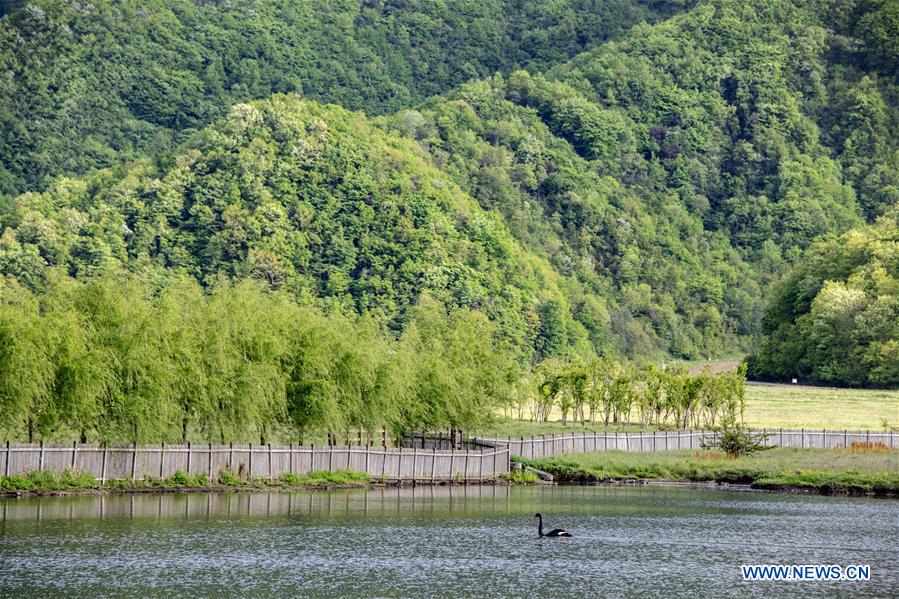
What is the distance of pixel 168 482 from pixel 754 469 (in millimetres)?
34099

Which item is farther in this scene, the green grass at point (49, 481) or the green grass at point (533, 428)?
the green grass at point (533, 428)

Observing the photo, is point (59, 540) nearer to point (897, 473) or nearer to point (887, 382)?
point (897, 473)

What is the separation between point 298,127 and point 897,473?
391ft

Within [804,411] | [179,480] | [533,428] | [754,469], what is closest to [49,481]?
[179,480]

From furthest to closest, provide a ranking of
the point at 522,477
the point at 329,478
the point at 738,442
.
A: the point at 738,442 → the point at 522,477 → the point at 329,478

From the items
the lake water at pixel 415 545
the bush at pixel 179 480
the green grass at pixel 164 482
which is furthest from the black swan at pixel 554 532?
the bush at pixel 179 480

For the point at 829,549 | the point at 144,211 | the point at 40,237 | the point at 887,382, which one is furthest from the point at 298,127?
the point at 829,549

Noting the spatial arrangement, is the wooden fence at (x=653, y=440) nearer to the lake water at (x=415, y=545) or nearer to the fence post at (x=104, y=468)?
the lake water at (x=415, y=545)

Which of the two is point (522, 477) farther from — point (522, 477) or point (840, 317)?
point (840, 317)

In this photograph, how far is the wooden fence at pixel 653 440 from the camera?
85.0 metres

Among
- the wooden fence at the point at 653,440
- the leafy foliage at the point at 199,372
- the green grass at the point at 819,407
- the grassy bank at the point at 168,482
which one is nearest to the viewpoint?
the grassy bank at the point at 168,482

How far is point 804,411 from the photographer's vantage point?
5069 inches

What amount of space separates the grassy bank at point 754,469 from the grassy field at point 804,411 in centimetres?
928

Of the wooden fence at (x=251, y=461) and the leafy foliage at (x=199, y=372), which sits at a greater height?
the leafy foliage at (x=199, y=372)
